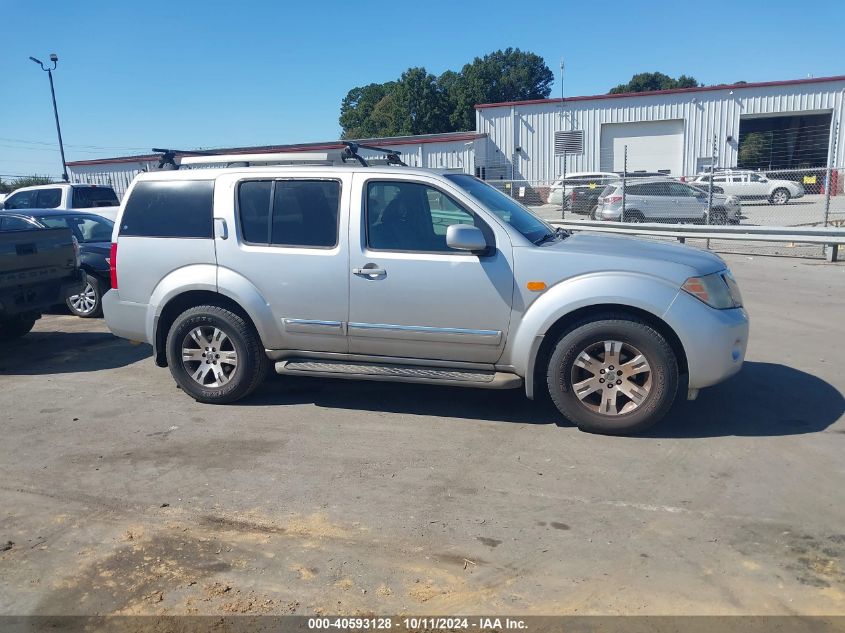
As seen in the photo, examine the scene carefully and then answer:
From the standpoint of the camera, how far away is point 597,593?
10.5 ft

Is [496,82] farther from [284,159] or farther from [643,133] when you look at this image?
[284,159]

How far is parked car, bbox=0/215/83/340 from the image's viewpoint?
7.67 metres

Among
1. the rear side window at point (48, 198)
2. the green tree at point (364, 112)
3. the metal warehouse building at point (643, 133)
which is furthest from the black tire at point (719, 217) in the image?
the green tree at point (364, 112)

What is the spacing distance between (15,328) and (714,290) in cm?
805

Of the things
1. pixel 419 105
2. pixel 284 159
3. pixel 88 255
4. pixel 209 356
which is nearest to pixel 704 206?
pixel 88 255

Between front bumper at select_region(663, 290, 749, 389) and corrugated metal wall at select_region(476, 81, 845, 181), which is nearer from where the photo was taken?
front bumper at select_region(663, 290, 749, 389)

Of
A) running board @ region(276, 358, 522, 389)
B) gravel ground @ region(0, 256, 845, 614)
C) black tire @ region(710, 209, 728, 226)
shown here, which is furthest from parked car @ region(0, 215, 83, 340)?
black tire @ region(710, 209, 728, 226)

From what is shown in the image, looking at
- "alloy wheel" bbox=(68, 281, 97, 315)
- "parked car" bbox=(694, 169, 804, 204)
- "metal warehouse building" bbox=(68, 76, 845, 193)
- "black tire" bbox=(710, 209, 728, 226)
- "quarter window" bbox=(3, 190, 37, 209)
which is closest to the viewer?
"alloy wheel" bbox=(68, 281, 97, 315)

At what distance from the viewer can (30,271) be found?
793cm

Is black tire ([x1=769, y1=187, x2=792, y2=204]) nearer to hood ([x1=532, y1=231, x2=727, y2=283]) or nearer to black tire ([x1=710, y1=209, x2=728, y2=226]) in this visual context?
black tire ([x1=710, y1=209, x2=728, y2=226])

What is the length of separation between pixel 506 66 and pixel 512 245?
8792 cm

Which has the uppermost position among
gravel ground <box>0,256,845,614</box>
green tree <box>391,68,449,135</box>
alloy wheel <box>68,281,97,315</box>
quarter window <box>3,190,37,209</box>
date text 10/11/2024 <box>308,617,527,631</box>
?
green tree <box>391,68,449,135</box>

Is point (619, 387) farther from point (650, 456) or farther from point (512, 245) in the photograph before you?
point (512, 245)

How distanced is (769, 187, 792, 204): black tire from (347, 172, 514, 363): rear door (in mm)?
27433
